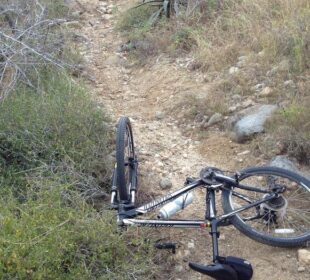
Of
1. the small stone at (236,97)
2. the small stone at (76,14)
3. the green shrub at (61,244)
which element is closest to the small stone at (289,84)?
the small stone at (236,97)

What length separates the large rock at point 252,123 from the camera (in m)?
4.54

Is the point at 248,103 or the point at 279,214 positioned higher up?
the point at 248,103

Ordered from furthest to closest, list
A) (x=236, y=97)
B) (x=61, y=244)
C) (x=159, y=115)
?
(x=159, y=115), (x=236, y=97), (x=61, y=244)

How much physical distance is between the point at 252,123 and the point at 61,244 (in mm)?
2117

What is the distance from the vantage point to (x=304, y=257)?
3.35 m

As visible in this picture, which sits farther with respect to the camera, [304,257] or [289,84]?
[289,84]

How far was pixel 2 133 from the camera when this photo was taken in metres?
4.16

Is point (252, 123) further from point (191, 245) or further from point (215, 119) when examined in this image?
point (191, 245)

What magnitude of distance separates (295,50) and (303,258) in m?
2.31

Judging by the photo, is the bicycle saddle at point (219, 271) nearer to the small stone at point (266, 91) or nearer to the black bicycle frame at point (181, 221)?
the black bicycle frame at point (181, 221)

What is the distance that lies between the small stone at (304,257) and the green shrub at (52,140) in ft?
4.96

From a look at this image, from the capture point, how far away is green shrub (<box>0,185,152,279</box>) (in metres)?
2.94

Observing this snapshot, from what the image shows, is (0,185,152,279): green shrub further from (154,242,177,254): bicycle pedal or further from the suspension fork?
the suspension fork

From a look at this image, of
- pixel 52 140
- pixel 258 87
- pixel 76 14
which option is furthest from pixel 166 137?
pixel 76 14
